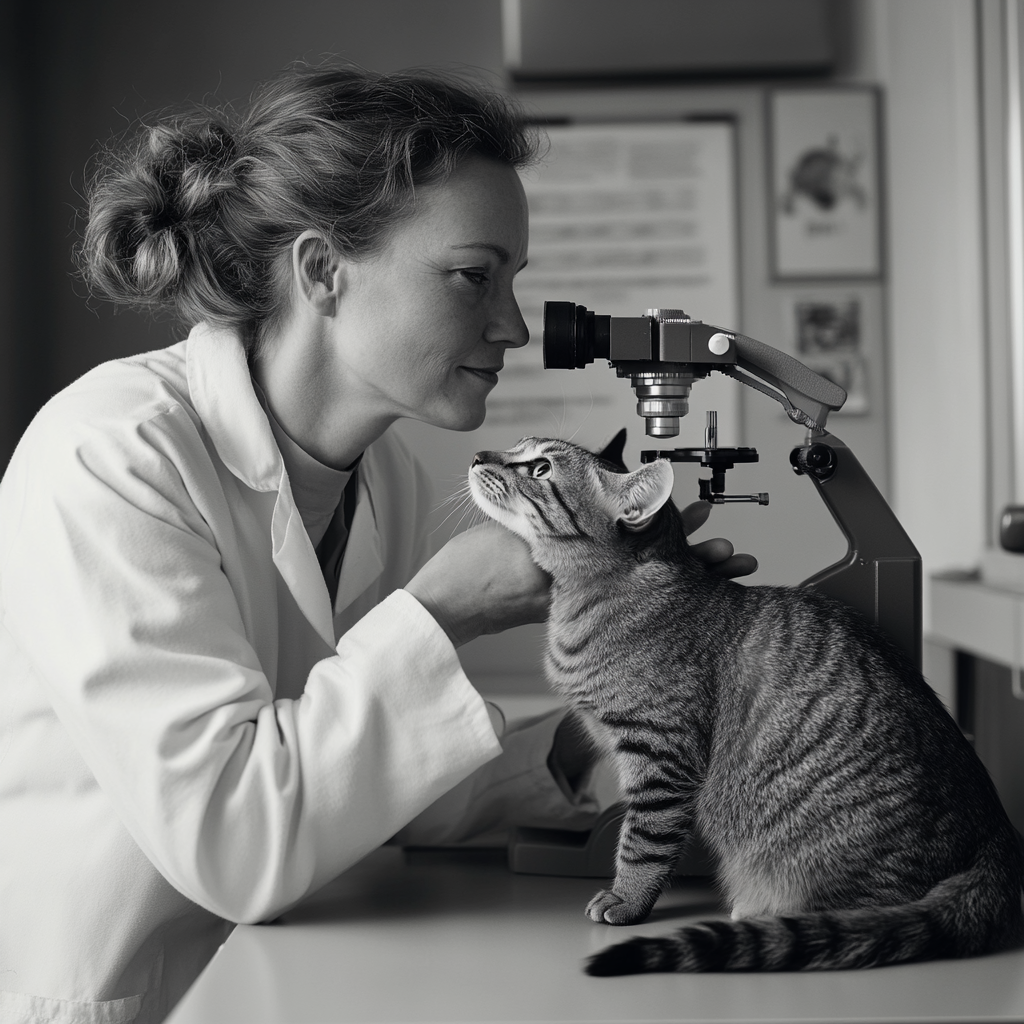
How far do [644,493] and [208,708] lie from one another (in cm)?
41

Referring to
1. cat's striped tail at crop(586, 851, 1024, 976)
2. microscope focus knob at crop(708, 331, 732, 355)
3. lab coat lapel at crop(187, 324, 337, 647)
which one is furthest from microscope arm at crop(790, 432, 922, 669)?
lab coat lapel at crop(187, 324, 337, 647)

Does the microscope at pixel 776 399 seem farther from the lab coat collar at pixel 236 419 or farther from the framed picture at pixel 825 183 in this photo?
the framed picture at pixel 825 183

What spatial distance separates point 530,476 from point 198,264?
1.38 ft

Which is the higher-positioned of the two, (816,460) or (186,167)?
(186,167)

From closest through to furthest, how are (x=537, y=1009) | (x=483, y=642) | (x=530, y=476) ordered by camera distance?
(x=537, y=1009), (x=530, y=476), (x=483, y=642)

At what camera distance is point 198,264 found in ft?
3.68

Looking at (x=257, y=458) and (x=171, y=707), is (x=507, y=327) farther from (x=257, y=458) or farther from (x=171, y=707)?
(x=171, y=707)

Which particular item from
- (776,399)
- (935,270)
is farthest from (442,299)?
(935,270)

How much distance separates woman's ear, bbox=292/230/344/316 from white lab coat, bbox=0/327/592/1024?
94mm

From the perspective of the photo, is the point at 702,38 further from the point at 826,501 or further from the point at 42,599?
the point at 42,599

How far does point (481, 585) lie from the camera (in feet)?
2.95

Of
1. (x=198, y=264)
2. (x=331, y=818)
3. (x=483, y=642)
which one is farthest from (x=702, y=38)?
(x=331, y=818)

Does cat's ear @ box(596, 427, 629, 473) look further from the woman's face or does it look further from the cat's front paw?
the cat's front paw

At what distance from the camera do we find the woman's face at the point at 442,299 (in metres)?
1.01
